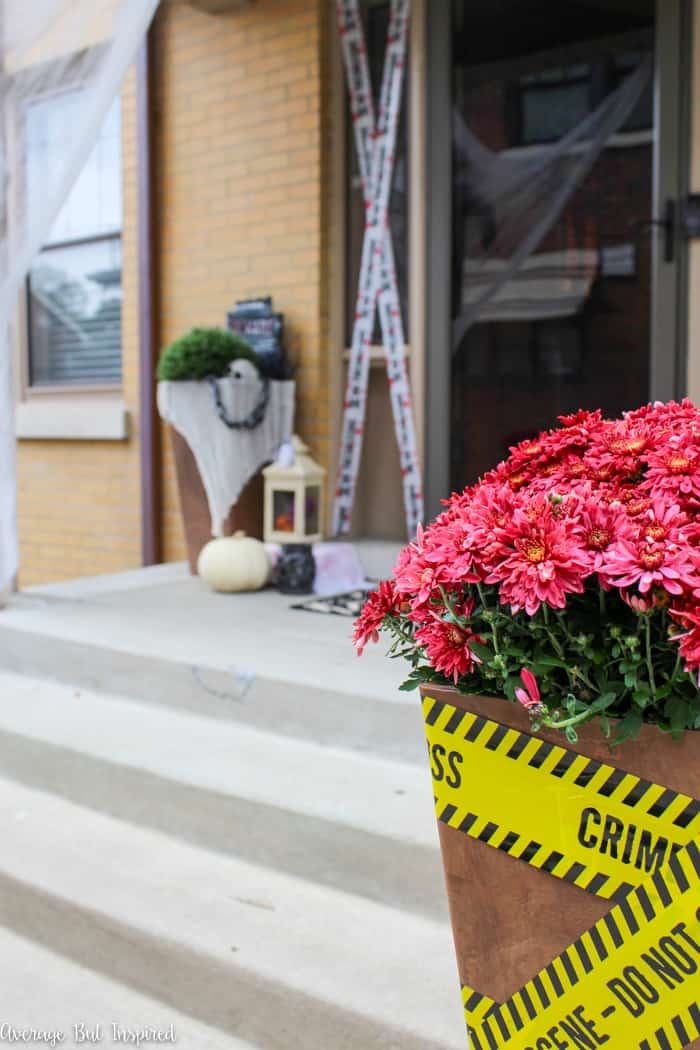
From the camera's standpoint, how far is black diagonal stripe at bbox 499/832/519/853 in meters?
1.08

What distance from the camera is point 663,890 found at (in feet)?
3.27

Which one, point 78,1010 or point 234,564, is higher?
point 234,564

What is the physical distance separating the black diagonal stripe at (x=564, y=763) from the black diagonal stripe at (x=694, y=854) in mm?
132

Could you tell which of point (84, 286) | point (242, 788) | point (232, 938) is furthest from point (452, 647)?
point (84, 286)

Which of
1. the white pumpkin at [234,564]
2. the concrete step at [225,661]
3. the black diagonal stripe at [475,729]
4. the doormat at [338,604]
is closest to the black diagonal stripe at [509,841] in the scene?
the black diagonal stripe at [475,729]

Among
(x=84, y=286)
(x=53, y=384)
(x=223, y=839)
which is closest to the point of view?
(x=223, y=839)

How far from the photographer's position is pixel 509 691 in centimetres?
106

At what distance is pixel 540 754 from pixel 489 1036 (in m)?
0.33

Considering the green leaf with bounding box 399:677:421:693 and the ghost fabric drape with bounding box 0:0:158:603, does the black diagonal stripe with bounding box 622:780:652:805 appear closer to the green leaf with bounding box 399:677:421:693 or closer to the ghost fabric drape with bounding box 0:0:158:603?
the green leaf with bounding box 399:677:421:693

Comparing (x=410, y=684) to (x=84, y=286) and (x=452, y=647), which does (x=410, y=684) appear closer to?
(x=452, y=647)

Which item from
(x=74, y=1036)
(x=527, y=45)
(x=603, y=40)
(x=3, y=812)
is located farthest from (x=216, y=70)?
(x=74, y=1036)

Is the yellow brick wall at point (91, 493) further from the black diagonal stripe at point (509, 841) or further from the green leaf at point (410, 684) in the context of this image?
the black diagonal stripe at point (509, 841)

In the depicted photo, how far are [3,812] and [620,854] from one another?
1787mm

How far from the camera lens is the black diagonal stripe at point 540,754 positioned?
1.06 meters
